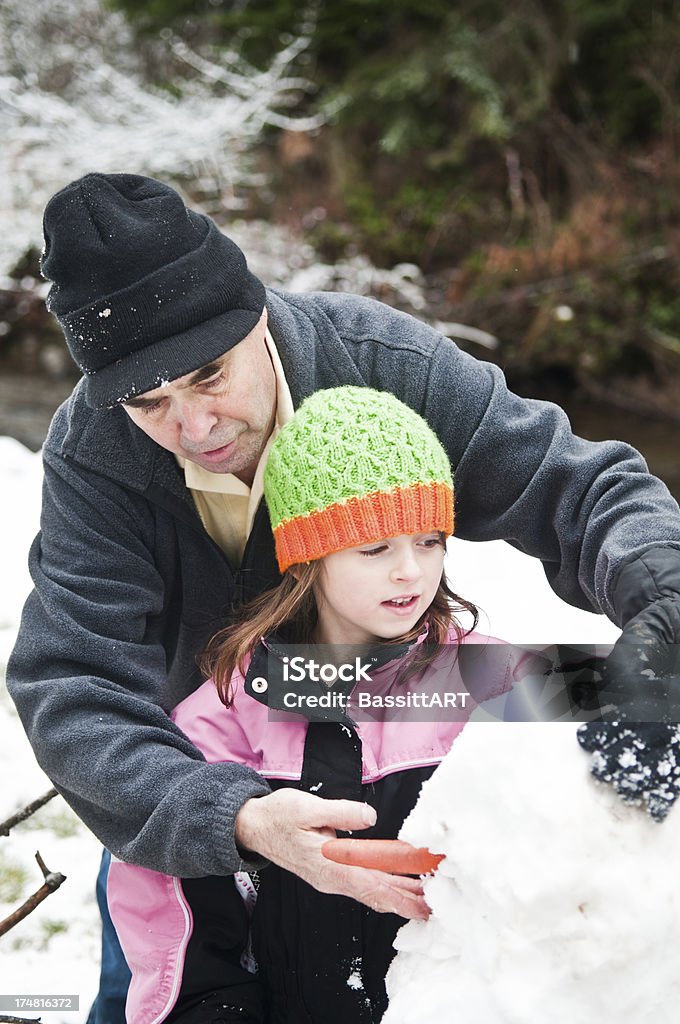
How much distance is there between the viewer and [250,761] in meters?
1.41

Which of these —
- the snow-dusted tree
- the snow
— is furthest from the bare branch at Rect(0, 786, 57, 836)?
the snow-dusted tree

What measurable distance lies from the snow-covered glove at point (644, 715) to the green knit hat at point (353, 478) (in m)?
0.32

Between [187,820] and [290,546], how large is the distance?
381 mm

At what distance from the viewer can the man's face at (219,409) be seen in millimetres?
1382

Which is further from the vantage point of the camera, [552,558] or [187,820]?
[552,558]

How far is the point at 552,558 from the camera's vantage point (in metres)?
1.58

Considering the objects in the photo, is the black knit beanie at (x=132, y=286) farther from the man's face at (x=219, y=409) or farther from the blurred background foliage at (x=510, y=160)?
the blurred background foliage at (x=510, y=160)

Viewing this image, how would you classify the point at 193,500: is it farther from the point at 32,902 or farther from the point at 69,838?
the point at 69,838

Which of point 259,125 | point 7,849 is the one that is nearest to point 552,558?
point 7,849

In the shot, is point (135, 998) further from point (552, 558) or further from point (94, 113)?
point (94, 113)

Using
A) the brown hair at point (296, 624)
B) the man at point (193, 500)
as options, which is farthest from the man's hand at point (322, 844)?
the brown hair at point (296, 624)

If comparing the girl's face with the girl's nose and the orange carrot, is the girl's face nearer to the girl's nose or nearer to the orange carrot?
the girl's nose

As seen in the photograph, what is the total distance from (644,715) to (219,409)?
74 cm

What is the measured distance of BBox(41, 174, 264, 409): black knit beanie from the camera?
1309 mm
